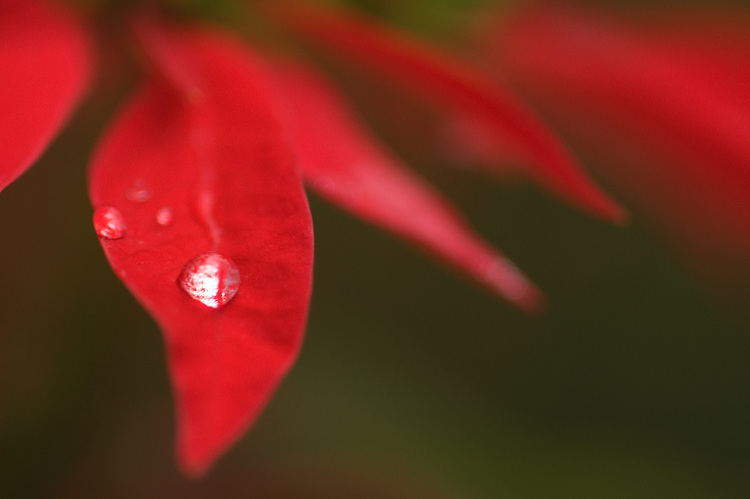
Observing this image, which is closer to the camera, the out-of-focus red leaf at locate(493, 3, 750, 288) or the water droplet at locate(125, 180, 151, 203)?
the water droplet at locate(125, 180, 151, 203)

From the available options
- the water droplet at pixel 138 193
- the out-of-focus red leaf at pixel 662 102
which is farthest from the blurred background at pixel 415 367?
the water droplet at pixel 138 193

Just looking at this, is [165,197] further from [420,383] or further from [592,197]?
[420,383]

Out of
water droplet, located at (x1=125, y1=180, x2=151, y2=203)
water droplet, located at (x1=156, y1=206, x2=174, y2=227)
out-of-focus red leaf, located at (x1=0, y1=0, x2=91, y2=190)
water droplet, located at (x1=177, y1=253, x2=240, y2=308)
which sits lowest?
out-of-focus red leaf, located at (x1=0, y1=0, x2=91, y2=190)

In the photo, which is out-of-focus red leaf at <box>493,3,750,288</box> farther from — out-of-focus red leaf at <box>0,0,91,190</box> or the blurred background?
out-of-focus red leaf at <box>0,0,91,190</box>

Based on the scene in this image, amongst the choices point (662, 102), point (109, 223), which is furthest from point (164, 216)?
point (662, 102)

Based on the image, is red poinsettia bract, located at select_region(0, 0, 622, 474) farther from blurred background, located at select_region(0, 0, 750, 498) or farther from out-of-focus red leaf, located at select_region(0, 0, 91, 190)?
blurred background, located at select_region(0, 0, 750, 498)

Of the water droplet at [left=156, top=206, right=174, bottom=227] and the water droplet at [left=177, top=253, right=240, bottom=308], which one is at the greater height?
the water droplet at [left=177, top=253, right=240, bottom=308]

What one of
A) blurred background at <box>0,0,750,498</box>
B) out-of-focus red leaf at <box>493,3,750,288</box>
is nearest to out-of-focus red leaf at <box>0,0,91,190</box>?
blurred background at <box>0,0,750,498</box>
